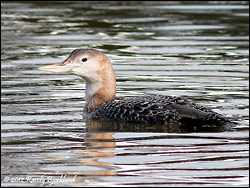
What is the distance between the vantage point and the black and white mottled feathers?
8.84 meters

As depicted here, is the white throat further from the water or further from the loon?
the water

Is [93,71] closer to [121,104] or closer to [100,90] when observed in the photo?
[100,90]

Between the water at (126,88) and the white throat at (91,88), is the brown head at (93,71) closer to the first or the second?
the white throat at (91,88)

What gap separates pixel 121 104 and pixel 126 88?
2212 mm

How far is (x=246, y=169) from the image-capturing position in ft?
23.8

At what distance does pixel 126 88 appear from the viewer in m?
11.6

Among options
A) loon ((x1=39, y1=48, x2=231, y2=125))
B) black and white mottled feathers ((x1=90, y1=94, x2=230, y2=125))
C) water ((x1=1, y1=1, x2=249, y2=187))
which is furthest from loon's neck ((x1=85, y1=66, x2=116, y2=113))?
black and white mottled feathers ((x1=90, y1=94, x2=230, y2=125))

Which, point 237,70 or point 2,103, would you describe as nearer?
point 2,103

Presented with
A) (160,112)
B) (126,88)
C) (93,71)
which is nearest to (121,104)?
(160,112)

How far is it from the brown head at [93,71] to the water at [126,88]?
30cm

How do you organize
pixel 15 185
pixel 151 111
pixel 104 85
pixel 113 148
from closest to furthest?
pixel 15 185 < pixel 113 148 < pixel 151 111 < pixel 104 85

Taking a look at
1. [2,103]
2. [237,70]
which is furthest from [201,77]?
[2,103]

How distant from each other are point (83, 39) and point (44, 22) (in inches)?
96.2

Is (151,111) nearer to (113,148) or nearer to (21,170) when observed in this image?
(113,148)
